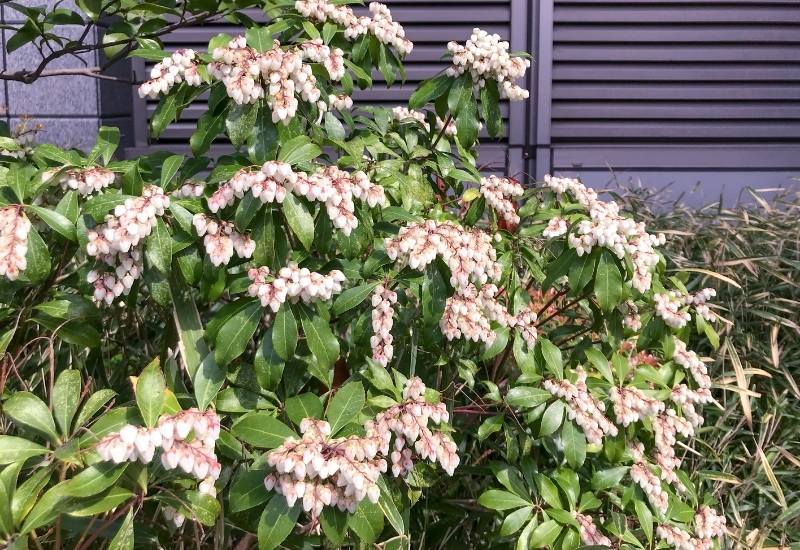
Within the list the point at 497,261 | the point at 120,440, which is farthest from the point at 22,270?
the point at 497,261

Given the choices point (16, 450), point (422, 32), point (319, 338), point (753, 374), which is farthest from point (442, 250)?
point (422, 32)

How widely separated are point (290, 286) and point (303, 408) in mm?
240

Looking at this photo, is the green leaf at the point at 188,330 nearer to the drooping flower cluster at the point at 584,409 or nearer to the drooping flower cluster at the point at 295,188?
the drooping flower cluster at the point at 295,188

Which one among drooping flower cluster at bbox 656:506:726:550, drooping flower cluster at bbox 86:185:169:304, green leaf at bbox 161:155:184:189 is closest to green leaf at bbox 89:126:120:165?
green leaf at bbox 161:155:184:189

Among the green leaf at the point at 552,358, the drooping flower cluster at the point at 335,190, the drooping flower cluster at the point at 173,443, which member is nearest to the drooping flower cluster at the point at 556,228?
the green leaf at the point at 552,358

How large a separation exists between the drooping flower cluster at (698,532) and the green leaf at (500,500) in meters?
0.38

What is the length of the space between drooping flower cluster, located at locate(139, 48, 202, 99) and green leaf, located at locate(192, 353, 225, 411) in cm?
56

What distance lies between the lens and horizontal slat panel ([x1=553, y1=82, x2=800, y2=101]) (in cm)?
379

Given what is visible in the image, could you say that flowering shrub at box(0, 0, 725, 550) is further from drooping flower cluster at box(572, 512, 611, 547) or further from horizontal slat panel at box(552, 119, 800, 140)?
horizontal slat panel at box(552, 119, 800, 140)

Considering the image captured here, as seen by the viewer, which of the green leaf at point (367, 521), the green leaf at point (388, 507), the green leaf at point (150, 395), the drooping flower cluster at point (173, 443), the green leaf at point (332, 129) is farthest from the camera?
the green leaf at point (332, 129)

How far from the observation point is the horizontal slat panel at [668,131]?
150 inches

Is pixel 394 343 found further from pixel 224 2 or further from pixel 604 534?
pixel 224 2

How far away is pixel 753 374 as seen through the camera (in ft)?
8.22

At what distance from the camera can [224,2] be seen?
1.84 meters
